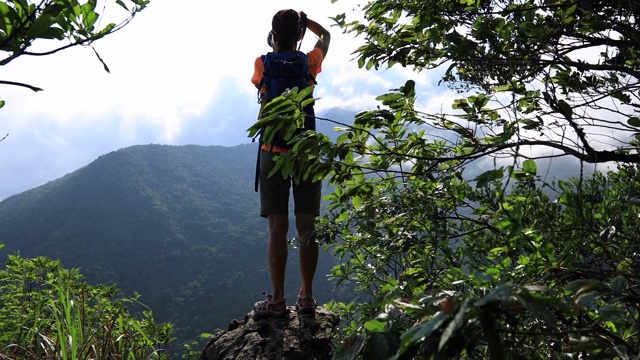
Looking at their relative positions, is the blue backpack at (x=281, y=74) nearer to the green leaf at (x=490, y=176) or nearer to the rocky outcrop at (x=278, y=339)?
the rocky outcrop at (x=278, y=339)

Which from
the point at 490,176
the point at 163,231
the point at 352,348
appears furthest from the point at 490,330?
the point at 163,231

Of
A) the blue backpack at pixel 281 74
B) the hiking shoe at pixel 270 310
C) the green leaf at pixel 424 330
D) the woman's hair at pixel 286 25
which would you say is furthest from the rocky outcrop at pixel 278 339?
the green leaf at pixel 424 330

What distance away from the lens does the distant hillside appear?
7219 cm

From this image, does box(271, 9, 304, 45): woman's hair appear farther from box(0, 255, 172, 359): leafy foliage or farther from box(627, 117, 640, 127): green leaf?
box(627, 117, 640, 127): green leaf

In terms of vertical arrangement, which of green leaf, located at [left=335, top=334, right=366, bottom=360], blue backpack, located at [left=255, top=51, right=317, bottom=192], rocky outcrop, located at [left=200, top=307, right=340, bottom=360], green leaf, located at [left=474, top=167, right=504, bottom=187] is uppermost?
blue backpack, located at [left=255, top=51, right=317, bottom=192]

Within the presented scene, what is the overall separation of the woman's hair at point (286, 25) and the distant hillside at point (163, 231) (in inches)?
2248

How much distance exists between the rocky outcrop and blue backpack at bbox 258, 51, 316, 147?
123 centimetres

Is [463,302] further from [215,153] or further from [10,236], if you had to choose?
[215,153]

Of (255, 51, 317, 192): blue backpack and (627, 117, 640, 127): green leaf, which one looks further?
(255, 51, 317, 192): blue backpack

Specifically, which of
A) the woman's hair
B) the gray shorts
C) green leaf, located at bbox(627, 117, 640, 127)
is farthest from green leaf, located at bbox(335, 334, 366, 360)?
the woman's hair

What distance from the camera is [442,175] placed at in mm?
2613

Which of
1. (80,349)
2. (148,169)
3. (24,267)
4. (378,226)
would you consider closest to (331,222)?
(378,226)

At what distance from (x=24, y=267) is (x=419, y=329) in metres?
7.34

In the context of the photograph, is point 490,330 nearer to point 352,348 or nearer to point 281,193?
point 352,348
